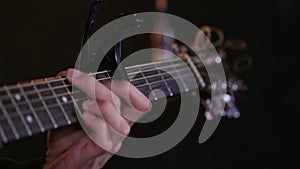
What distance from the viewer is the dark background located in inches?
46.8

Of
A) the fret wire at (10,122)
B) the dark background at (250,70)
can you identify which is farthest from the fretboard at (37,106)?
the dark background at (250,70)

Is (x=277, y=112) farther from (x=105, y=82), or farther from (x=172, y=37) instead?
(x=105, y=82)

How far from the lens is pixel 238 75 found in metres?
1.29

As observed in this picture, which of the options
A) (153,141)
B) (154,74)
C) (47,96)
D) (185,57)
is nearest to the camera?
(47,96)

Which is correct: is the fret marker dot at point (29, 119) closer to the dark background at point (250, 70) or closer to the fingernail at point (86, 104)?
the fingernail at point (86, 104)

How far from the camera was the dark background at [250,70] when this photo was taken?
46.8 inches

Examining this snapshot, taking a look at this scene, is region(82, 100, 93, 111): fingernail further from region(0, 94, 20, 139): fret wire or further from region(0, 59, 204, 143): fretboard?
region(0, 94, 20, 139): fret wire

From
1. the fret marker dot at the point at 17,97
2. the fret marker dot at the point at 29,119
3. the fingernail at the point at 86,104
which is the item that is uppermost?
the fret marker dot at the point at 17,97

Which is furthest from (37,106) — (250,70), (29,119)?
(250,70)

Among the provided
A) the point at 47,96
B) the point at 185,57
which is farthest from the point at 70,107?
the point at 185,57

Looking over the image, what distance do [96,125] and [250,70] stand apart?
0.84 metres

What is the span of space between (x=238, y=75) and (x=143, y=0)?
1.26ft

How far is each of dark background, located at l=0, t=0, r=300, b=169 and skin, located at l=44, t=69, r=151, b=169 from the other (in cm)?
51

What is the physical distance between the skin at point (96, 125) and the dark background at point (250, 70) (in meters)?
0.51
